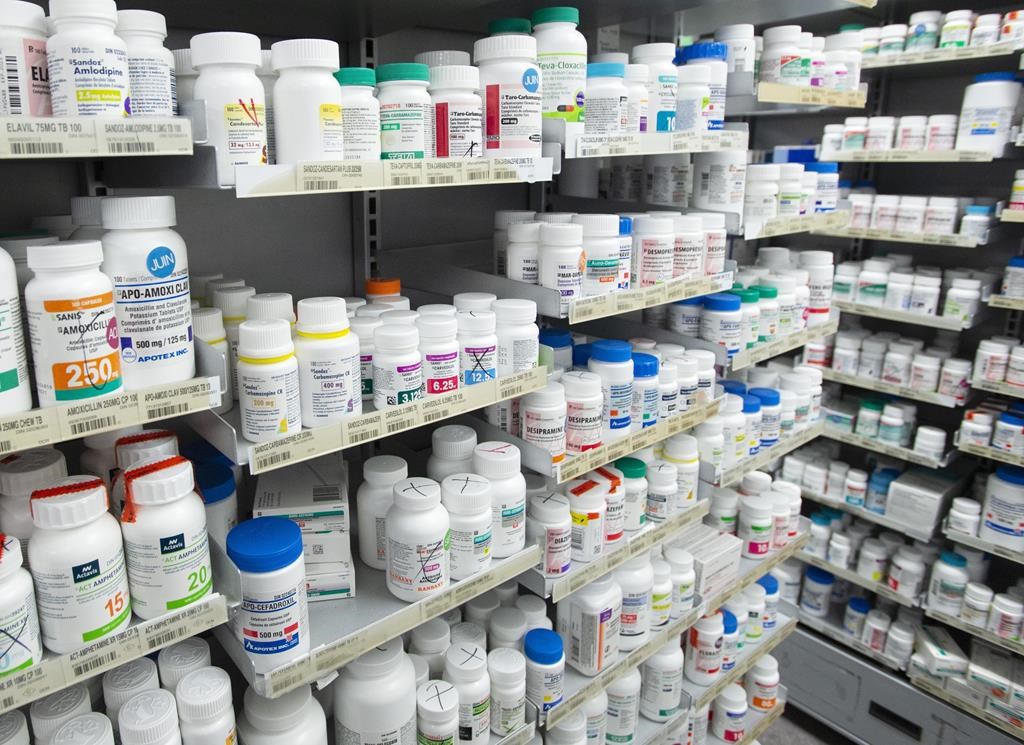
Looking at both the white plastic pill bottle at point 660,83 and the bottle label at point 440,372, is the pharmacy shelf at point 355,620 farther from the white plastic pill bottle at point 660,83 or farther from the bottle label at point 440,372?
the white plastic pill bottle at point 660,83

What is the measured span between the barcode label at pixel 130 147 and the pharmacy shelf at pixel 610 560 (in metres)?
1.13

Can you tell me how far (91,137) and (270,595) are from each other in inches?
28.3

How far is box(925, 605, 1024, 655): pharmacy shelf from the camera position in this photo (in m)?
2.74

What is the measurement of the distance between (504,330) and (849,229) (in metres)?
2.21

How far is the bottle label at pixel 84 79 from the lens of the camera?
921 mm

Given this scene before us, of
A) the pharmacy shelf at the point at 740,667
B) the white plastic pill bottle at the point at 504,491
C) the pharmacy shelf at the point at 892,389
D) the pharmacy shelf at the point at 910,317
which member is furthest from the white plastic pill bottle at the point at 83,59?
the pharmacy shelf at the point at 910,317

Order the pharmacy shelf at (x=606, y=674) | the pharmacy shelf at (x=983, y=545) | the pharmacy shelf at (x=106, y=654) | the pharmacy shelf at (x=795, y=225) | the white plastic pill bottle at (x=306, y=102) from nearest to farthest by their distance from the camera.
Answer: the pharmacy shelf at (x=106, y=654) → the white plastic pill bottle at (x=306, y=102) → the pharmacy shelf at (x=606, y=674) → the pharmacy shelf at (x=795, y=225) → the pharmacy shelf at (x=983, y=545)

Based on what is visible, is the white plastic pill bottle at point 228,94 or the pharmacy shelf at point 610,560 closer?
the white plastic pill bottle at point 228,94

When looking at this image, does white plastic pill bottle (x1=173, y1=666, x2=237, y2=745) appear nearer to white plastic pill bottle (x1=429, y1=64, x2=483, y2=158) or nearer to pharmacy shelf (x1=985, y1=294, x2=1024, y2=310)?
white plastic pill bottle (x1=429, y1=64, x2=483, y2=158)

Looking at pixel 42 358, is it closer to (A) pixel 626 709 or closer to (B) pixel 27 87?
(B) pixel 27 87

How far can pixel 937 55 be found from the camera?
2676mm

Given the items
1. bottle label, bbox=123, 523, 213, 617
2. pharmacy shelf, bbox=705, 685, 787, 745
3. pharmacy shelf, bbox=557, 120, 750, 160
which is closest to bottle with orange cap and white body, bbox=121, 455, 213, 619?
bottle label, bbox=123, 523, 213, 617

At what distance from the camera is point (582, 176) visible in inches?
84.0

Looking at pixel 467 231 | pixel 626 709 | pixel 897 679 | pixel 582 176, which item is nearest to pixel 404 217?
pixel 467 231
